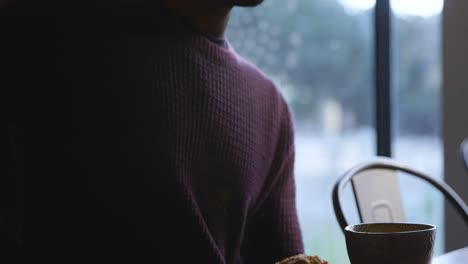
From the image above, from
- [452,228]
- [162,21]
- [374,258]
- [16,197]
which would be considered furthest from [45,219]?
[452,228]

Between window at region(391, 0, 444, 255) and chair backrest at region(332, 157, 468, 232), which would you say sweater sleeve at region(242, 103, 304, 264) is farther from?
window at region(391, 0, 444, 255)

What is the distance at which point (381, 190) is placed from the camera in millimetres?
1604

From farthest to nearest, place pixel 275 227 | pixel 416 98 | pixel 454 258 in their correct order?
1. pixel 416 98
2. pixel 275 227
3. pixel 454 258

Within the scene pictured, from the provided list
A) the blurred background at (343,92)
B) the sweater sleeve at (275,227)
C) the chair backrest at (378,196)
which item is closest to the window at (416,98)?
the blurred background at (343,92)

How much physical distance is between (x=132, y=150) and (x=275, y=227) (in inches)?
12.9

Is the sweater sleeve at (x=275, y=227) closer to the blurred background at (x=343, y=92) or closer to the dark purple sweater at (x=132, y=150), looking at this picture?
the dark purple sweater at (x=132, y=150)

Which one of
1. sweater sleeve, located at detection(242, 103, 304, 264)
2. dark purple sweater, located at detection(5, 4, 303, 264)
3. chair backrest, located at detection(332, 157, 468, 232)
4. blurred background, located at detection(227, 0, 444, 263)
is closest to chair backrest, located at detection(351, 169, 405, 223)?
chair backrest, located at detection(332, 157, 468, 232)

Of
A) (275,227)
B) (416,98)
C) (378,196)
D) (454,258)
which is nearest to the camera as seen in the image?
(454,258)

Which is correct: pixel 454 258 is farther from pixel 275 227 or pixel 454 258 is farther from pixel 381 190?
pixel 381 190

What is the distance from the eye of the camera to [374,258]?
2.48 feet

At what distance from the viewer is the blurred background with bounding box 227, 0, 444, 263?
2.97m

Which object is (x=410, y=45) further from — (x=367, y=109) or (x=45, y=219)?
(x=45, y=219)

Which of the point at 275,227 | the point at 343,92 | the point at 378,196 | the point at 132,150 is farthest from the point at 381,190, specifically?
the point at 343,92

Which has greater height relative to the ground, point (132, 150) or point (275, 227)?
point (132, 150)
